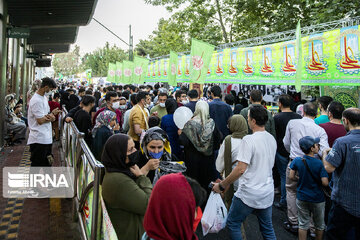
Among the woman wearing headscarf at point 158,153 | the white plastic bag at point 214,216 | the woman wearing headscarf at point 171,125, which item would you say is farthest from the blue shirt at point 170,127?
the white plastic bag at point 214,216

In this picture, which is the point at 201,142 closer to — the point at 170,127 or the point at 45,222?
the point at 170,127

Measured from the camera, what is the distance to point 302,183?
138 inches

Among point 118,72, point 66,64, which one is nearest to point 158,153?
point 118,72

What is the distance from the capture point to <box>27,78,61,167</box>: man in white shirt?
462 centimetres

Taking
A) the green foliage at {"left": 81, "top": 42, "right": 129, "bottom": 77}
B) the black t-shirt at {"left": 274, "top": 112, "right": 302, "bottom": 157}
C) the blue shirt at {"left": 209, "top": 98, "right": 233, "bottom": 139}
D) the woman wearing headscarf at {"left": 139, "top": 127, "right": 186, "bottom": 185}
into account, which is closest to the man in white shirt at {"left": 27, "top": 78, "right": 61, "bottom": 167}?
the woman wearing headscarf at {"left": 139, "top": 127, "right": 186, "bottom": 185}

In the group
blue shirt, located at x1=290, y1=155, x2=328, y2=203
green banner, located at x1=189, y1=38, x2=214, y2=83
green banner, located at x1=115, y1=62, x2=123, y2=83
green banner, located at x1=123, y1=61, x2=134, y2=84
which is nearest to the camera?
blue shirt, located at x1=290, y1=155, x2=328, y2=203

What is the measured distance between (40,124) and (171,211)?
13.0 ft

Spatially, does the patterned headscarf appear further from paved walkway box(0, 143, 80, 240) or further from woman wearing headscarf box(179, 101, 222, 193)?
paved walkway box(0, 143, 80, 240)

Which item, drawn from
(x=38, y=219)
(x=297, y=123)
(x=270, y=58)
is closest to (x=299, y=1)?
(x=270, y=58)

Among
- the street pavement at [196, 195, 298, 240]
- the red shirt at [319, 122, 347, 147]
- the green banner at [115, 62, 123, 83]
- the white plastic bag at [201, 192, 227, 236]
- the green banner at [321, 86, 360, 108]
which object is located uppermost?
the green banner at [115, 62, 123, 83]

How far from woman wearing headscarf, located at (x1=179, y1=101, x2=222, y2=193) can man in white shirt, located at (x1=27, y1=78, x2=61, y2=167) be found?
2.33 m

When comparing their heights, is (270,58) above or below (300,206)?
above

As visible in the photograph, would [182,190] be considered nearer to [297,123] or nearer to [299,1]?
[297,123]

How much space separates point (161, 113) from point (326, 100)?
3100mm
